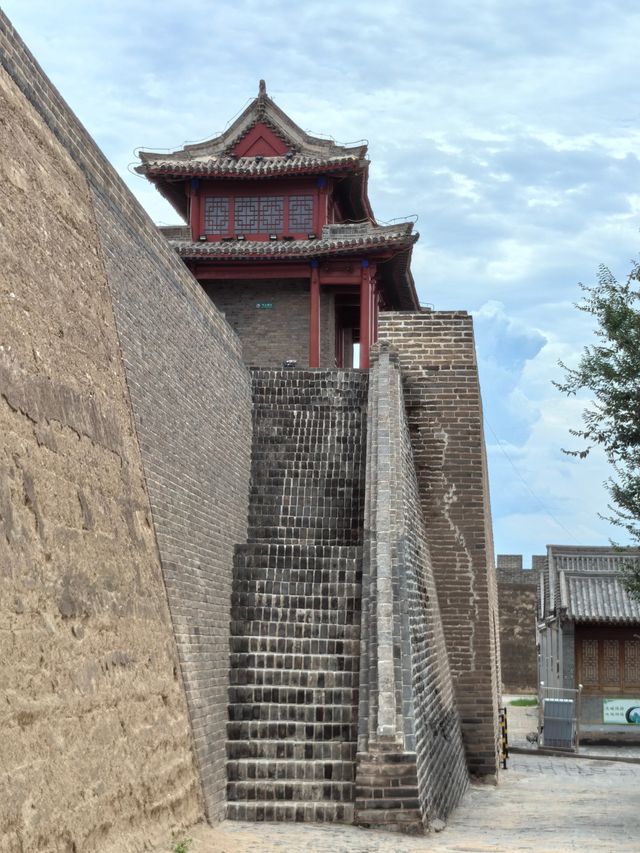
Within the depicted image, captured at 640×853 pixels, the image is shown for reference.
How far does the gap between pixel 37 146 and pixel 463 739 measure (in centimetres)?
832

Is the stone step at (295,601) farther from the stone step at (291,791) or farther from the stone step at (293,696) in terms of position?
the stone step at (291,791)

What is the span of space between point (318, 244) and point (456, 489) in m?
7.56

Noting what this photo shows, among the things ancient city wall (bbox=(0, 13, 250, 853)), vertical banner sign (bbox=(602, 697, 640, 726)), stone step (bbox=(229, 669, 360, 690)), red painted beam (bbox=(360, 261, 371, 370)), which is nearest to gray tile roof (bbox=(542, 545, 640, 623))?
vertical banner sign (bbox=(602, 697, 640, 726))

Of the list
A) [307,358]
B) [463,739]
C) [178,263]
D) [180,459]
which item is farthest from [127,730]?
[307,358]

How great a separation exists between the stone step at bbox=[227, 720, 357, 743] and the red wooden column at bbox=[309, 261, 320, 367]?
33.9ft

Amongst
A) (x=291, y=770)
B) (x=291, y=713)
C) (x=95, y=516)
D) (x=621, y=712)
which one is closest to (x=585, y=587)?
(x=621, y=712)

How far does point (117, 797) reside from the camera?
6.12 m

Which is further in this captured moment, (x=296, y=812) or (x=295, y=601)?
(x=295, y=601)

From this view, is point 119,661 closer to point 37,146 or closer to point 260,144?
point 37,146

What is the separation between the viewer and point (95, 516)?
6.46 metres

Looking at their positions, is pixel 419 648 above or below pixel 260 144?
below

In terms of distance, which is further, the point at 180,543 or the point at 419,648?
the point at 419,648

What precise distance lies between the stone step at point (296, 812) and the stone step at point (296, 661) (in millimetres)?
1420

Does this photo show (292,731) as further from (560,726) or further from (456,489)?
(560,726)
